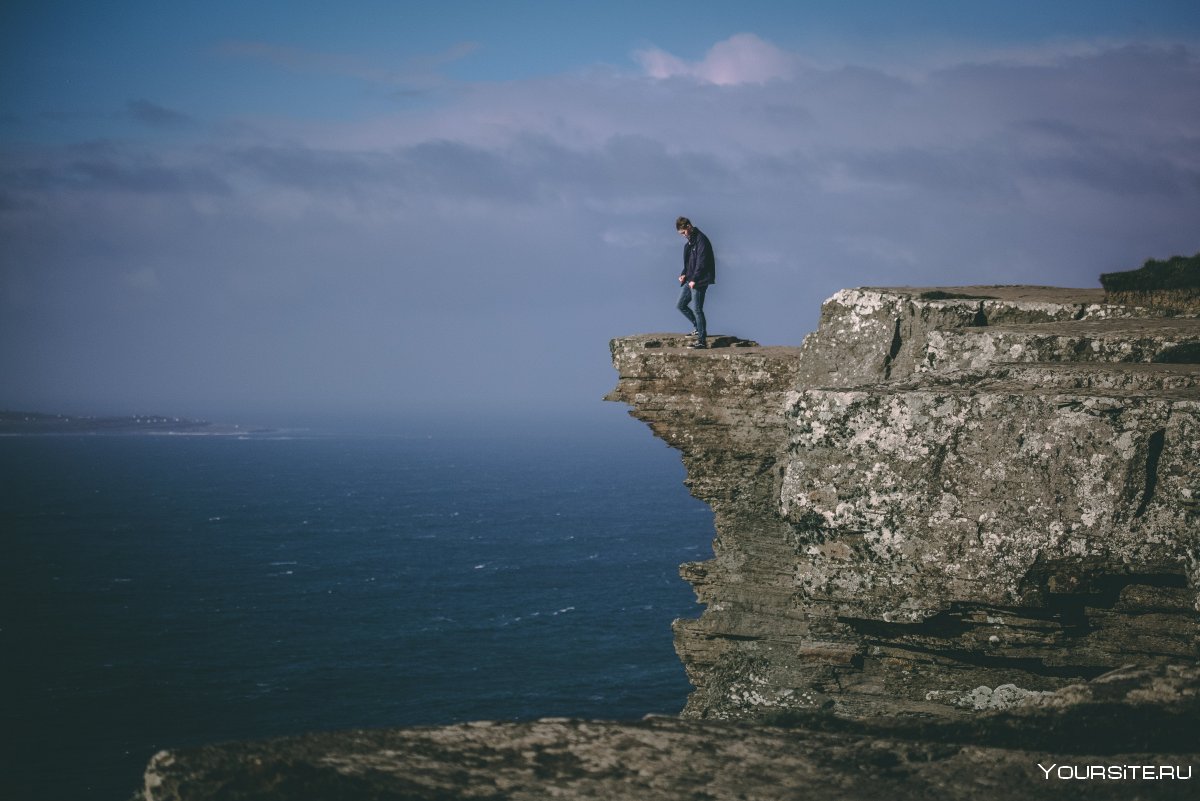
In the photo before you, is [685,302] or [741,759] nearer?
[741,759]

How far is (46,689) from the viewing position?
6234 centimetres

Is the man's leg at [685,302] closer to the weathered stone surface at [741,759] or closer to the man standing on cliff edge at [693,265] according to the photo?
the man standing on cliff edge at [693,265]

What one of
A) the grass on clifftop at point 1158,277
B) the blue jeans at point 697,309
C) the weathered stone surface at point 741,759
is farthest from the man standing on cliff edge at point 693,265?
the weathered stone surface at point 741,759

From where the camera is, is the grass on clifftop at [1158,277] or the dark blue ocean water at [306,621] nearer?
the grass on clifftop at [1158,277]

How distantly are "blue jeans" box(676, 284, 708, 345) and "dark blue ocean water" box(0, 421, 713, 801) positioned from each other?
136 ft

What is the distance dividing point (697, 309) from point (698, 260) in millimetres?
1356

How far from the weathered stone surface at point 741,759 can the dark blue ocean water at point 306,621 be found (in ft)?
169

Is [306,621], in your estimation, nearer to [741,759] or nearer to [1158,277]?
[1158,277]

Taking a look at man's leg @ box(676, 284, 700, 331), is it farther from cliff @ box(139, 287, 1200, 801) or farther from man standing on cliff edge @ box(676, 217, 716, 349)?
cliff @ box(139, 287, 1200, 801)

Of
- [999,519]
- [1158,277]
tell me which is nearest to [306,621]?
[1158,277]

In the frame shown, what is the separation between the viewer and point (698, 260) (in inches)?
798

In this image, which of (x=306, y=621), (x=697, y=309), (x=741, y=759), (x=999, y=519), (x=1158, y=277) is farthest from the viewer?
(x=306, y=621)

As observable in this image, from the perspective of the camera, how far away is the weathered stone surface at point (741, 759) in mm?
4195

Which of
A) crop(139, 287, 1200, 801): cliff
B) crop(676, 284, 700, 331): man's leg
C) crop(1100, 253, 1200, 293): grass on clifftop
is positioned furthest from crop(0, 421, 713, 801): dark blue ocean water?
crop(139, 287, 1200, 801): cliff
